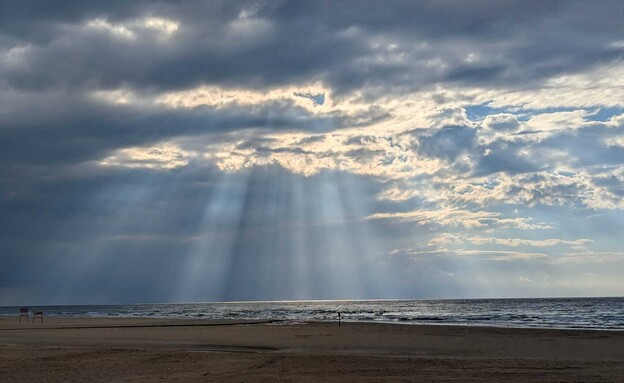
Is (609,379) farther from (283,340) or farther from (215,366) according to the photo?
(283,340)

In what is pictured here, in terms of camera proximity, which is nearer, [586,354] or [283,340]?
[586,354]

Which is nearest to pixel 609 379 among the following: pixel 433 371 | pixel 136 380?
pixel 433 371

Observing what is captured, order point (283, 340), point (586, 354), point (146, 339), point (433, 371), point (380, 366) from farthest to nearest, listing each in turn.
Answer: point (146, 339)
point (283, 340)
point (586, 354)
point (380, 366)
point (433, 371)

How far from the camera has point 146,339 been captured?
4041cm

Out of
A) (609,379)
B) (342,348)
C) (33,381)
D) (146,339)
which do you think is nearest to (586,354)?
(609,379)

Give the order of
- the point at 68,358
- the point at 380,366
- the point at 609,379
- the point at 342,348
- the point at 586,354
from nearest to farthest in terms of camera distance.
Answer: the point at 609,379, the point at 380,366, the point at 68,358, the point at 586,354, the point at 342,348

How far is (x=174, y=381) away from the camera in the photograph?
17875 millimetres

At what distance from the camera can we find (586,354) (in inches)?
1049

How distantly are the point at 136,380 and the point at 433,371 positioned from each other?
951 cm

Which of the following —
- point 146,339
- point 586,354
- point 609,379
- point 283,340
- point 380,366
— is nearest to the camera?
point 609,379

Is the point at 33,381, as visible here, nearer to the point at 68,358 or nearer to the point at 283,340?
the point at 68,358

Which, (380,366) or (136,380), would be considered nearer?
(136,380)

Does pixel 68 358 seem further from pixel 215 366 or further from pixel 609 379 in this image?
pixel 609 379

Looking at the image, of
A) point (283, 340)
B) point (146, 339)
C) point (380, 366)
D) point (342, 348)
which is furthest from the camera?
point (146, 339)
